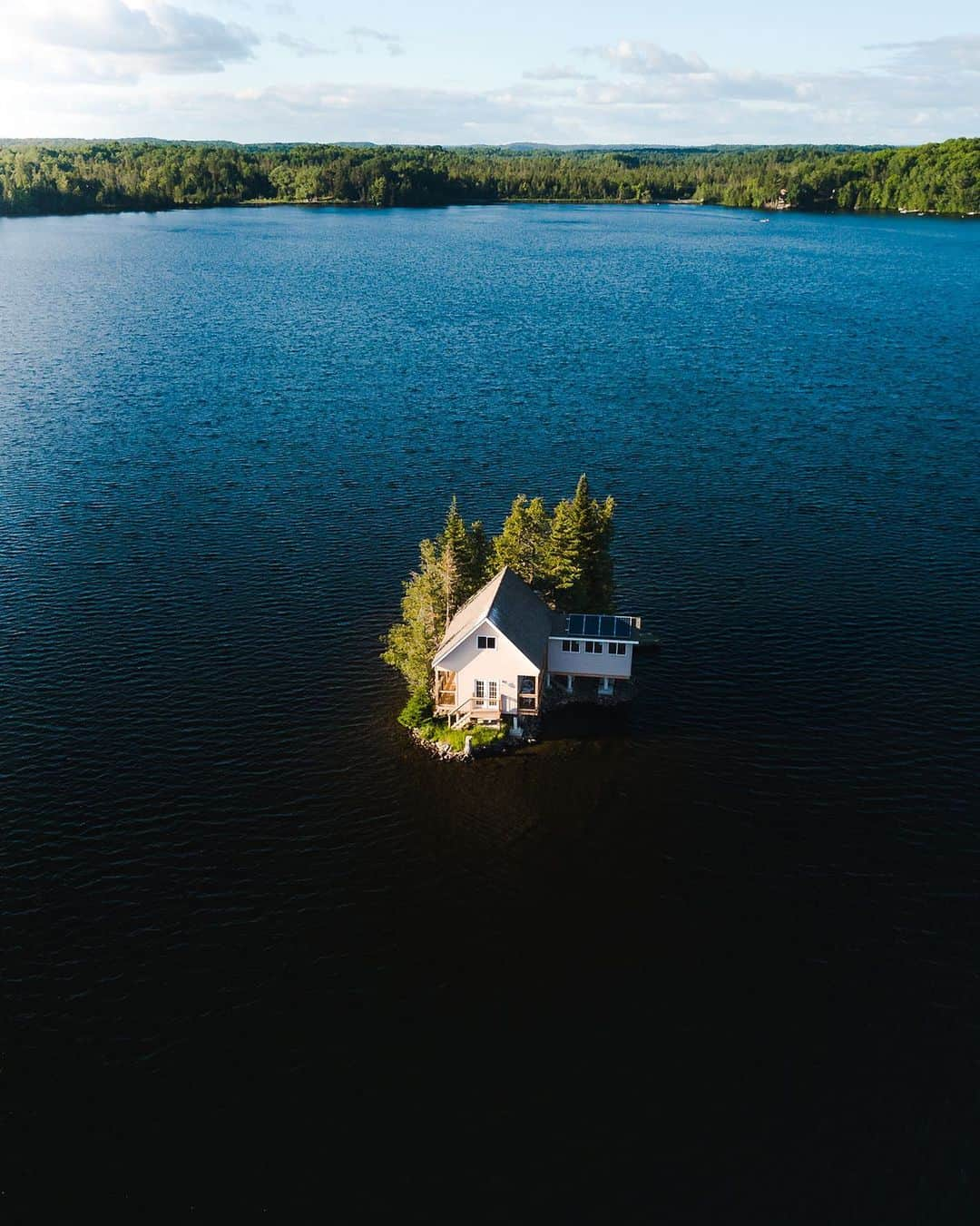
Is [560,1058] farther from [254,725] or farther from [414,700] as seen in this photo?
[254,725]

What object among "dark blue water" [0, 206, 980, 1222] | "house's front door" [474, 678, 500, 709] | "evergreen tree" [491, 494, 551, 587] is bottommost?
"dark blue water" [0, 206, 980, 1222]

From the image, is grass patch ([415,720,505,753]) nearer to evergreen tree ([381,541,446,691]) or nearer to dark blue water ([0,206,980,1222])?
dark blue water ([0,206,980,1222])

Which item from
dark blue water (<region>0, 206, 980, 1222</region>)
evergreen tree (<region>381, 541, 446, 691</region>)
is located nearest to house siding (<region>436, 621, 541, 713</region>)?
evergreen tree (<region>381, 541, 446, 691</region>)

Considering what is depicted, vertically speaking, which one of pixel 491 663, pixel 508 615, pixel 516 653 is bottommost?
pixel 491 663

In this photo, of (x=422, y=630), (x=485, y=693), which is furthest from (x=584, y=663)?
(x=422, y=630)

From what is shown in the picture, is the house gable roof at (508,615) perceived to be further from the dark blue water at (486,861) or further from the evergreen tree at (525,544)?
the dark blue water at (486,861)

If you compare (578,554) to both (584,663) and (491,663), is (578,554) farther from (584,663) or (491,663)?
(491,663)
